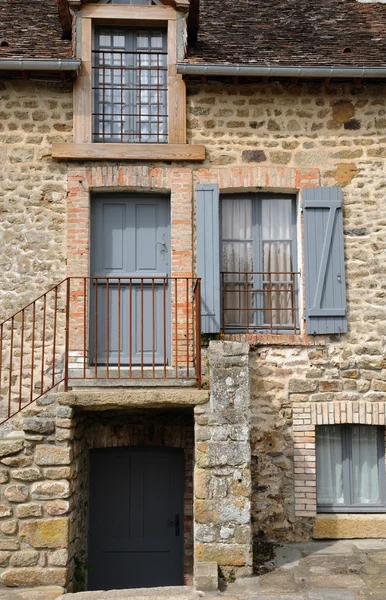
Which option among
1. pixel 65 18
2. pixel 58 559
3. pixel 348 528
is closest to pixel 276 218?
pixel 65 18

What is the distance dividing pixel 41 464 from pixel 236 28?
5.95 m

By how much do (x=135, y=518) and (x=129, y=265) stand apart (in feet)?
9.89

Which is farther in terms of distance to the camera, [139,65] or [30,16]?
[30,16]

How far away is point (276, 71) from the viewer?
24.1 feet

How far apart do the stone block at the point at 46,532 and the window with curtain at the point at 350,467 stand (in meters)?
2.93

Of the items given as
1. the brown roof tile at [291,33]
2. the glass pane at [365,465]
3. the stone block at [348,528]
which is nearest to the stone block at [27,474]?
the stone block at [348,528]

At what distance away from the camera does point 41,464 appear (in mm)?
6129

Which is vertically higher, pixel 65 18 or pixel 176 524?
pixel 65 18

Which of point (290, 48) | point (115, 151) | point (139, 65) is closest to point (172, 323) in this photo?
point (115, 151)

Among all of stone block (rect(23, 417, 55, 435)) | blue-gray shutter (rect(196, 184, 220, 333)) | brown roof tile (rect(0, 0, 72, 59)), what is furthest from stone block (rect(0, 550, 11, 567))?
brown roof tile (rect(0, 0, 72, 59))

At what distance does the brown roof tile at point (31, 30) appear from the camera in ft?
24.9

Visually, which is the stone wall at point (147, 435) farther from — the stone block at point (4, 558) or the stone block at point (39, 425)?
the stone block at point (4, 558)

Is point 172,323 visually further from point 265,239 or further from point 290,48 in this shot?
point 290,48

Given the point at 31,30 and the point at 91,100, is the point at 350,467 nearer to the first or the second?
the point at 91,100
